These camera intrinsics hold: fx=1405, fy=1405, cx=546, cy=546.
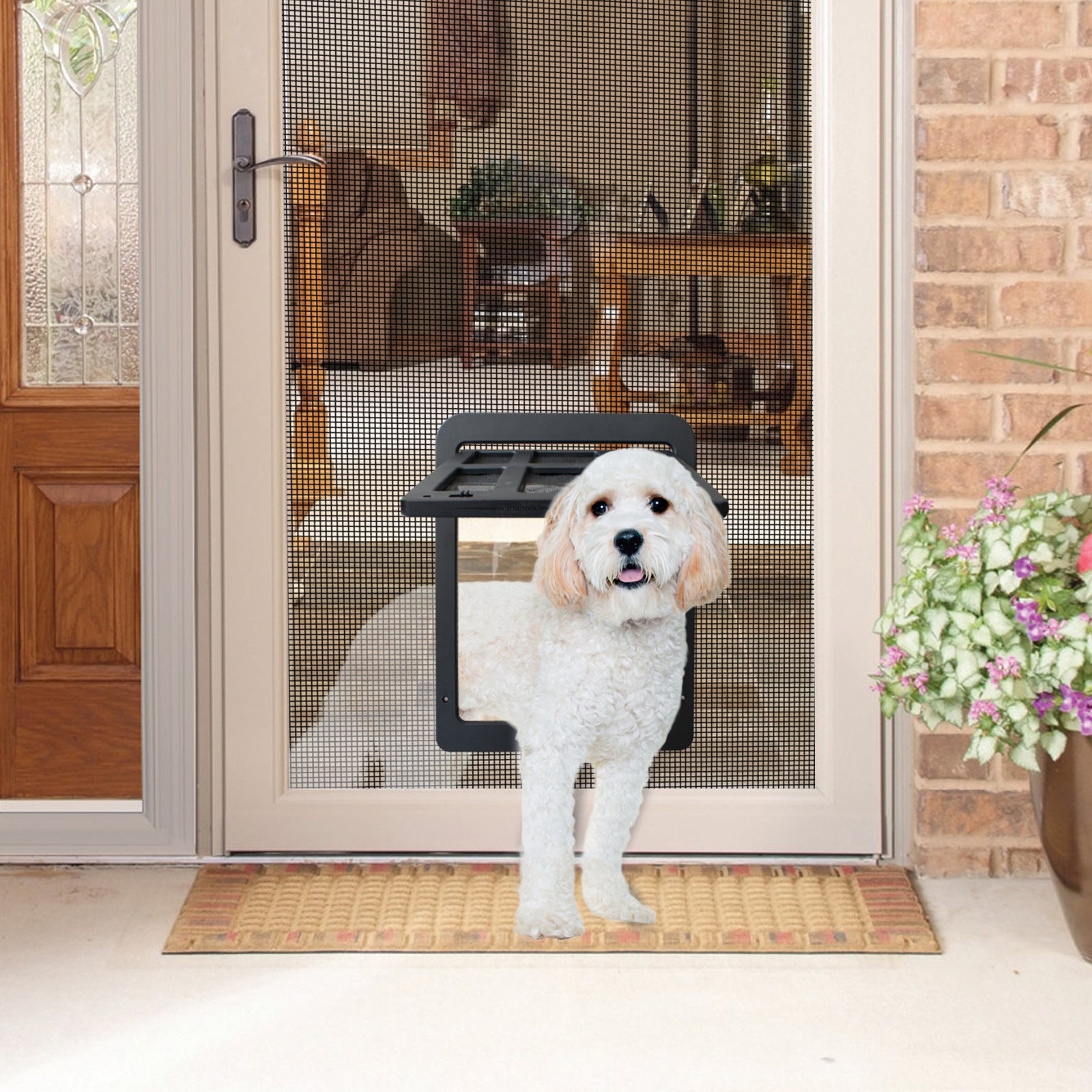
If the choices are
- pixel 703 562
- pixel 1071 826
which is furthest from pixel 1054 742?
pixel 703 562

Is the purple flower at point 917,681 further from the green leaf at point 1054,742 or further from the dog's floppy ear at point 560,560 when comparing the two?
the dog's floppy ear at point 560,560

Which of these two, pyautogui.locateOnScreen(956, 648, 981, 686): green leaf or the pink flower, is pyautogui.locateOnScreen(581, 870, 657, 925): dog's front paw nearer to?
pyautogui.locateOnScreen(956, 648, 981, 686): green leaf

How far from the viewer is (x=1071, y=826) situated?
2.03 m

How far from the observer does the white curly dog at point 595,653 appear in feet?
6.96

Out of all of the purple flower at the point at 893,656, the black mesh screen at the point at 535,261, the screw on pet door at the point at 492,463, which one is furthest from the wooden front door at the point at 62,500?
the purple flower at the point at 893,656

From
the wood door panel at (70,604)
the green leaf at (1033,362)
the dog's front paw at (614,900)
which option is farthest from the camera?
the wood door panel at (70,604)

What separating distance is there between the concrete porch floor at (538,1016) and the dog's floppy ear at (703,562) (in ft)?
1.81

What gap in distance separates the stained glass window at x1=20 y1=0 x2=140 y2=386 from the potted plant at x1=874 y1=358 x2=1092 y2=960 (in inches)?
55.5

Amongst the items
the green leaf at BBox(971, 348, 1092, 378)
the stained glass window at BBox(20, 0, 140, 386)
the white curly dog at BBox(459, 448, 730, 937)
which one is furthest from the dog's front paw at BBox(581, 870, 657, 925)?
the stained glass window at BBox(20, 0, 140, 386)

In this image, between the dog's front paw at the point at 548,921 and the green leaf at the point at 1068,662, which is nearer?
the green leaf at the point at 1068,662

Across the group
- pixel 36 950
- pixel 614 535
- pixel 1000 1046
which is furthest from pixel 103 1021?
pixel 1000 1046

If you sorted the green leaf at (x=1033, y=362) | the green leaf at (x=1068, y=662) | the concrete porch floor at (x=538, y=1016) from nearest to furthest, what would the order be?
the concrete porch floor at (x=538, y=1016) < the green leaf at (x=1068, y=662) < the green leaf at (x=1033, y=362)

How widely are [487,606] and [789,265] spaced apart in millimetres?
759

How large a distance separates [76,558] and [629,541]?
1.09 m
